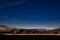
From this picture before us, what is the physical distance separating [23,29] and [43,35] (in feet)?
2.06

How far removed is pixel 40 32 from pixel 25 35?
0.49 metres
